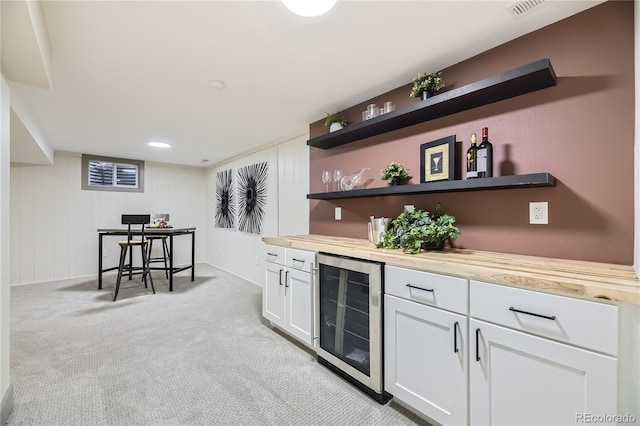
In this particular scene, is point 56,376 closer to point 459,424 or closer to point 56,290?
point 459,424

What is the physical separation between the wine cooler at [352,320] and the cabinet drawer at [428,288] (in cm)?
9

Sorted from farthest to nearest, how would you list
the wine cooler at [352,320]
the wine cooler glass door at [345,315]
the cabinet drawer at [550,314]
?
the wine cooler glass door at [345,315] < the wine cooler at [352,320] < the cabinet drawer at [550,314]

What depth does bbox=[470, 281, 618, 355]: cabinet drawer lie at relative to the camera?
994mm

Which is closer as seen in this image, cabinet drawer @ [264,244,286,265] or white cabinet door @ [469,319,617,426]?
white cabinet door @ [469,319,617,426]

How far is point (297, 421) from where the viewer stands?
1557mm

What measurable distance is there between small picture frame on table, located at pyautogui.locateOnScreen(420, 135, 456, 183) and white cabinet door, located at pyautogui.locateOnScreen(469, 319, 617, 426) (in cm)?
102

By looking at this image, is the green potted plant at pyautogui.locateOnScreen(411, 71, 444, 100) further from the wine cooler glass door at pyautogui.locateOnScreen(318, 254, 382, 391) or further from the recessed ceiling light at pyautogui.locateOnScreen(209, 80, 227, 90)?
the recessed ceiling light at pyautogui.locateOnScreen(209, 80, 227, 90)

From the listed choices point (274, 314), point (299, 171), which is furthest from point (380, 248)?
Result: point (299, 171)

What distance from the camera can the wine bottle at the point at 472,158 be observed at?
5.69 feet

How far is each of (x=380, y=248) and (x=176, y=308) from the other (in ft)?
8.93

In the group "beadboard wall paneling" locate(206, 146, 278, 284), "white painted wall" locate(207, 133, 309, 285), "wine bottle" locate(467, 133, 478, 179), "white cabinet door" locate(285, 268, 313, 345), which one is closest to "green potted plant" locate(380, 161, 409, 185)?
"wine bottle" locate(467, 133, 478, 179)

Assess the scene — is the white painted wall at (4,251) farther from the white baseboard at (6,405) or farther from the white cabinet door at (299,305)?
the white cabinet door at (299,305)

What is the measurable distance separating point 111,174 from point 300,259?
15.7 feet

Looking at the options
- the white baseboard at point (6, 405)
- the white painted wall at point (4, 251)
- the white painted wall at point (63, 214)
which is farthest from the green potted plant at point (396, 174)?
the white painted wall at point (63, 214)
